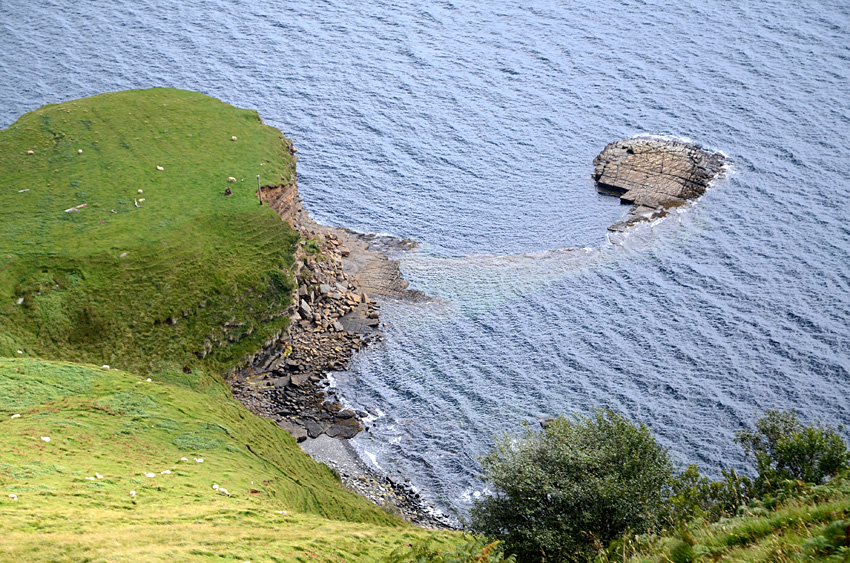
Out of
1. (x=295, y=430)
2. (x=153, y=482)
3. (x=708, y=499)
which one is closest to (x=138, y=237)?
(x=295, y=430)

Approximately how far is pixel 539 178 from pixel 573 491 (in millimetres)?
83103

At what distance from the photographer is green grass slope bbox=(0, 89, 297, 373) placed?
72188 millimetres

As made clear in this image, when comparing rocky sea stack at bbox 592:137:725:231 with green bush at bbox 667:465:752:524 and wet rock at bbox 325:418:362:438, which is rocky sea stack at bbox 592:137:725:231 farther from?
green bush at bbox 667:465:752:524

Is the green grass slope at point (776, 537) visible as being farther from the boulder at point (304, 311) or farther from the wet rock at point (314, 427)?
the boulder at point (304, 311)

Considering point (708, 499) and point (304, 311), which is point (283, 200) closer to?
point (304, 311)

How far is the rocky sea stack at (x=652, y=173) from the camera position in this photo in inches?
4584

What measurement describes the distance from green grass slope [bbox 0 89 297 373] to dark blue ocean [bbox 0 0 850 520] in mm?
16206

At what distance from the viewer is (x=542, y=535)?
46.8m

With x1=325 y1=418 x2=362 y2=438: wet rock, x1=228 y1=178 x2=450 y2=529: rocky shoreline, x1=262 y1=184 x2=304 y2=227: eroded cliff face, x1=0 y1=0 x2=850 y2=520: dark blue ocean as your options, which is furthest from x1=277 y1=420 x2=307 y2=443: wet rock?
x1=262 y1=184 x2=304 y2=227: eroded cliff face

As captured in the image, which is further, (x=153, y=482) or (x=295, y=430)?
(x=295, y=430)

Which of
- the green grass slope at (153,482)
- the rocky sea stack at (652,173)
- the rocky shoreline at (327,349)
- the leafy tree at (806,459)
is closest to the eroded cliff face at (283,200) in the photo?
the rocky shoreline at (327,349)

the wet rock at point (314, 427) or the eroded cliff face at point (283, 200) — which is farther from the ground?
the eroded cliff face at point (283, 200)

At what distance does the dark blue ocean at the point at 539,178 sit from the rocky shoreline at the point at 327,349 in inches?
102

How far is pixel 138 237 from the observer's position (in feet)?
267
